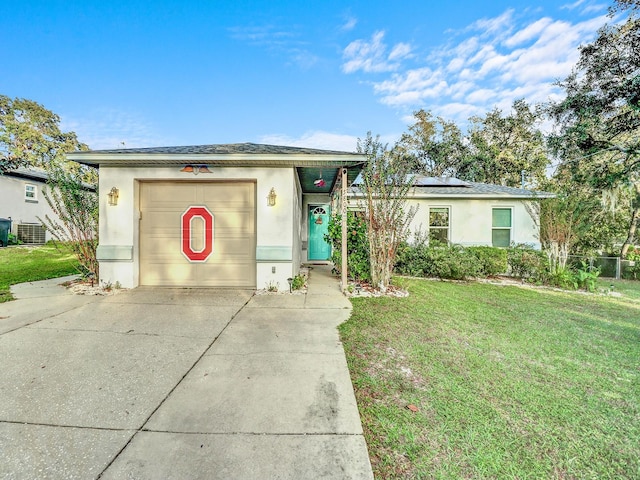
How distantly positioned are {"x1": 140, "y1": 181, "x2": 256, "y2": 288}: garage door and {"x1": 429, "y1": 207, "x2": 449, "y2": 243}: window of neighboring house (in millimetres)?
7392

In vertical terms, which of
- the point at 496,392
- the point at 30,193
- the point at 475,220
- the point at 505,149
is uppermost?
the point at 505,149

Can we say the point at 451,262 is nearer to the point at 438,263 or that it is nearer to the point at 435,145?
the point at 438,263

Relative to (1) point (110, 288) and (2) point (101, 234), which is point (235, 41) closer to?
(2) point (101, 234)

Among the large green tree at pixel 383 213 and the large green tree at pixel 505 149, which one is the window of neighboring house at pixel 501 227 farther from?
the large green tree at pixel 505 149

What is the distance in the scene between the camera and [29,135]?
21328 mm

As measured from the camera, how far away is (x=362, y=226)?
6.79 m

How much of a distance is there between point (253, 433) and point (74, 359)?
7.72ft

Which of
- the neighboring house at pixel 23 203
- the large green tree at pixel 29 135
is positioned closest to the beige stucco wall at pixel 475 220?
the neighboring house at pixel 23 203

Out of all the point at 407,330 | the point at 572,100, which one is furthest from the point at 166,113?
the point at 572,100

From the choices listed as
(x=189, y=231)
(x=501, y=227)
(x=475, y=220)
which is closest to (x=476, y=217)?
(x=475, y=220)

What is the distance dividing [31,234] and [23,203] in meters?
1.89

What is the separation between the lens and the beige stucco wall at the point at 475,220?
1043 centimetres

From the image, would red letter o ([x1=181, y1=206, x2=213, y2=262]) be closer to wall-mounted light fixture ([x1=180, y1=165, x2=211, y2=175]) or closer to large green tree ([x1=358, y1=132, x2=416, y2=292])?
wall-mounted light fixture ([x1=180, y1=165, x2=211, y2=175])

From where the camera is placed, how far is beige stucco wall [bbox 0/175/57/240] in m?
14.9
